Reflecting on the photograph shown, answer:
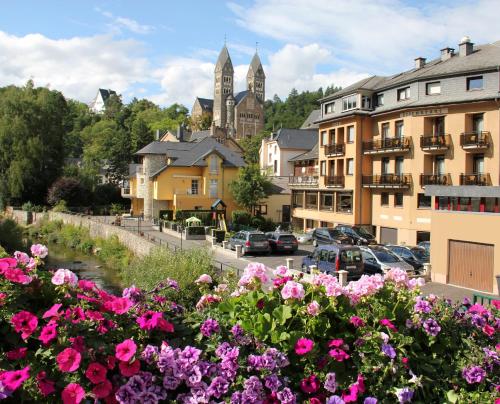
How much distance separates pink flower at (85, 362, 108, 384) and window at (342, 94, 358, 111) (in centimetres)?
3620

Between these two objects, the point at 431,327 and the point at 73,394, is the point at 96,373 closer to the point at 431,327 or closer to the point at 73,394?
the point at 73,394

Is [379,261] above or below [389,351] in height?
below

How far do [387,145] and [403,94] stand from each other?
3.68 metres

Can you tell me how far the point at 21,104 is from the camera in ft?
198

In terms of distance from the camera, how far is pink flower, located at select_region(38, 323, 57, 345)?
4.01 meters

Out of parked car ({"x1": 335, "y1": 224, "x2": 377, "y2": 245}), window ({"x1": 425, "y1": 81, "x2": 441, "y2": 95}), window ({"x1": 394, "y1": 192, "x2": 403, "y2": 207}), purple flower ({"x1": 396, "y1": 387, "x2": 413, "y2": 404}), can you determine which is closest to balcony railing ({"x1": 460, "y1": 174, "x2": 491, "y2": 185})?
window ({"x1": 394, "y1": 192, "x2": 403, "y2": 207})

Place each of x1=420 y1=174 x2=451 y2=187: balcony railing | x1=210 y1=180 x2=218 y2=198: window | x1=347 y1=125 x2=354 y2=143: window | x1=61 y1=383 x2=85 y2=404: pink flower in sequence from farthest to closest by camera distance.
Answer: x1=210 y1=180 x2=218 y2=198: window, x1=347 y1=125 x2=354 y2=143: window, x1=420 y1=174 x2=451 y2=187: balcony railing, x1=61 y1=383 x2=85 y2=404: pink flower

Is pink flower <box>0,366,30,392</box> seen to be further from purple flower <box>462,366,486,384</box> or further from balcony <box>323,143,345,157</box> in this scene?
balcony <box>323,143,345,157</box>

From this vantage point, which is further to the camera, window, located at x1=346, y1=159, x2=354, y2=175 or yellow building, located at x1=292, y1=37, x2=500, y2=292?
window, located at x1=346, y1=159, x2=354, y2=175

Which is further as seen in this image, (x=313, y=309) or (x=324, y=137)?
(x=324, y=137)

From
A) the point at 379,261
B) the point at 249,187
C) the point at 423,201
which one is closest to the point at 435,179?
the point at 423,201

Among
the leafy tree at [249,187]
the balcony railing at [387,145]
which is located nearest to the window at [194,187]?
the leafy tree at [249,187]

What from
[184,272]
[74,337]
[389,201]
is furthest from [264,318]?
[389,201]

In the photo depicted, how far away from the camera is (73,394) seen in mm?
3889
